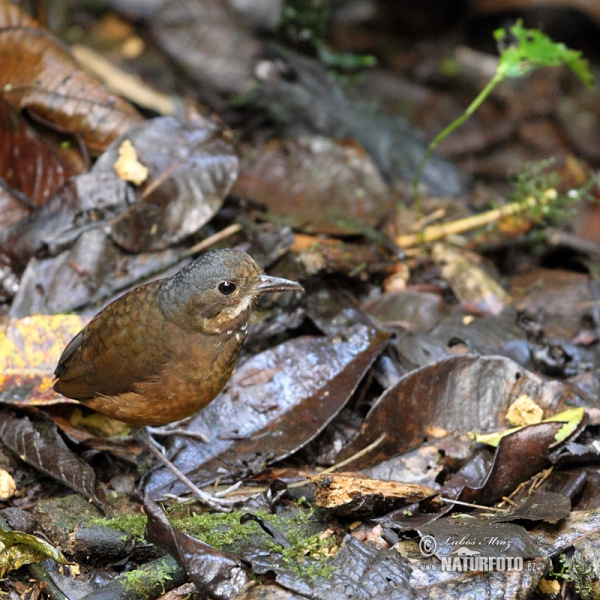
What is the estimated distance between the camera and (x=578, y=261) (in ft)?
17.8

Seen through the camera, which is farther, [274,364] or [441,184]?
[441,184]

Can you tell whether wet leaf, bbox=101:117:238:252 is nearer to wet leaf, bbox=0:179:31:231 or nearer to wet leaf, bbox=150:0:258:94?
wet leaf, bbox=0:179:31:231

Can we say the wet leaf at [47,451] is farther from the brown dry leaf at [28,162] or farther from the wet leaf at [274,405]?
the brown dry leaf at [28,162]

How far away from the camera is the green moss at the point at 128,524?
3399 mm

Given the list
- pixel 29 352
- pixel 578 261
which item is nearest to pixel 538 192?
pixel 578 261

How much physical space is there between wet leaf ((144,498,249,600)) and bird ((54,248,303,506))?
2.02 ft

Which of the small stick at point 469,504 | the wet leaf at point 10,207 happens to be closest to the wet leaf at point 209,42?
the wet leaf at point 10,207

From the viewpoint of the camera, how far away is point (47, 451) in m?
3.79

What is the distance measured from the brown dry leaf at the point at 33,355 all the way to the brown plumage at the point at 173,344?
22 centimetres

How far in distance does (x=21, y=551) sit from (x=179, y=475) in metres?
0.85

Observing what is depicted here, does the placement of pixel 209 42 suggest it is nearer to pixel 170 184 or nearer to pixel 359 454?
pixel 170 184

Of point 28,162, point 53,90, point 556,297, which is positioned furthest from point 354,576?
point 53,90

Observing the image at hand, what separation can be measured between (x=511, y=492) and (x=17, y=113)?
3867 millimetres

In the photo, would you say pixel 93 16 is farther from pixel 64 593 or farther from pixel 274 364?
pixel 64 593
